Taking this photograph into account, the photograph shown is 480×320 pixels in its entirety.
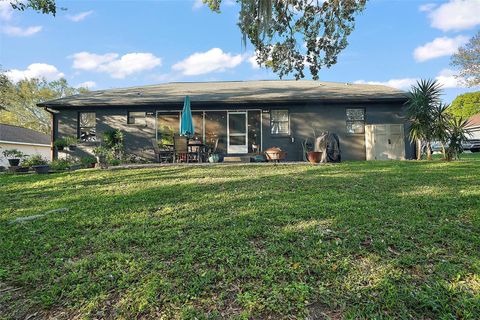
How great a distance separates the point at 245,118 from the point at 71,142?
712 centimetres

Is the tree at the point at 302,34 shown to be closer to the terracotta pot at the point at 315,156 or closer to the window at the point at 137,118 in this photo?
the terracotta pot at the point at 315,156

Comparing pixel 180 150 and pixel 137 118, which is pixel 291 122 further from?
pixel 137 118

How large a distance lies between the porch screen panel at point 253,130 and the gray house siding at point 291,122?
0.86 ft

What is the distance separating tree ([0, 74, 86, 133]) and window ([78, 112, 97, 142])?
20070 millimetres

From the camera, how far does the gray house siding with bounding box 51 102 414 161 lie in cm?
1174

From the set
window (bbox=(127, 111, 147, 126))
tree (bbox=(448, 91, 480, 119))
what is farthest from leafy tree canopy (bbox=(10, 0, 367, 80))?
tree (bbox=(448, 91, 480, 119))

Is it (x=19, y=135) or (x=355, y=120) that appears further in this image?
(x=19, y=135)

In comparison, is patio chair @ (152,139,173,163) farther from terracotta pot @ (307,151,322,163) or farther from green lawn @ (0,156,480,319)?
green lawn @ (0,156,480,319)

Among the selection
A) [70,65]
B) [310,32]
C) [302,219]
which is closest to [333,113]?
[310,32]

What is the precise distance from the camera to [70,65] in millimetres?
25906

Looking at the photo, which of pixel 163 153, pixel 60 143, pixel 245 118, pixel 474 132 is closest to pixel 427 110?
pixel 245 118

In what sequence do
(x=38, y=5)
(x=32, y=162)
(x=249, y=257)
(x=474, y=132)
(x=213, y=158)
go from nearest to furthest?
(x=249, y=257) → (x=38, y=5) → (x=32, y=162) → (x=213, y=158) → (x=474, y=132)

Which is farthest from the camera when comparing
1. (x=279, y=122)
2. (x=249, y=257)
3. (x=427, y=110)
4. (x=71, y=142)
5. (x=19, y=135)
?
(x=19, y=135)

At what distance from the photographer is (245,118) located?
12.1m
